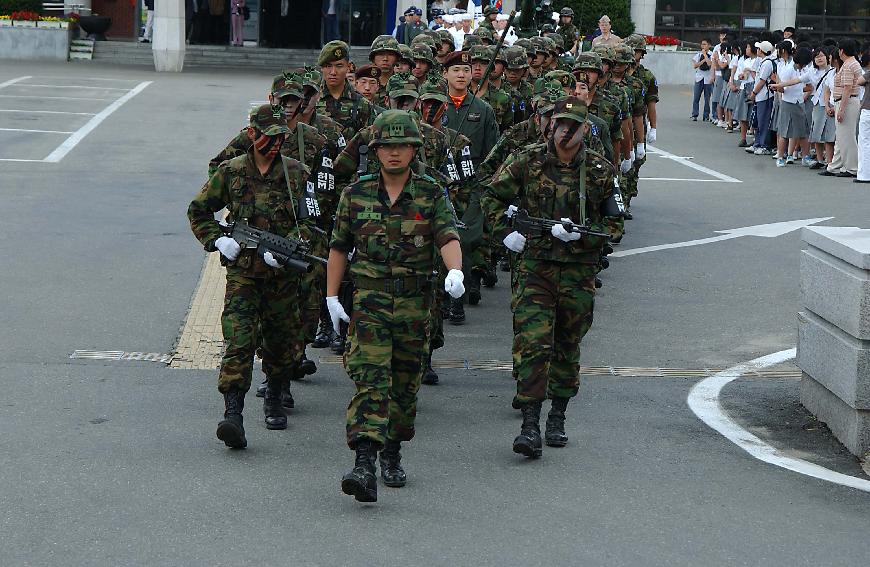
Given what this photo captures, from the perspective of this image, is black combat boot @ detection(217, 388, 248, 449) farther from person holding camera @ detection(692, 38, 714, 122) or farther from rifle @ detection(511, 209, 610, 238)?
person holding camera @ detection(692, 38, 714, 122)

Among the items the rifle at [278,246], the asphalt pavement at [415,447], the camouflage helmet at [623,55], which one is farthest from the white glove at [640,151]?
the rifle at [278,246]

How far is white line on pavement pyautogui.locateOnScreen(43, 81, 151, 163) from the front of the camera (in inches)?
830

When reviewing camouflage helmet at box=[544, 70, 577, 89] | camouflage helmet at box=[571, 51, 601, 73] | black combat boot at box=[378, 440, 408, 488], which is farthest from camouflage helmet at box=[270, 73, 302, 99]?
camouflage helmet at box=[571, 51, 601, 73]

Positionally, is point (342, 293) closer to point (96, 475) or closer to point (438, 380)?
point (438, 380)

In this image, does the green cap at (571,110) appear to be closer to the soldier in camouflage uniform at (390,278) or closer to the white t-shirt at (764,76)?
the soldier in camouflage uniform at (390,278)

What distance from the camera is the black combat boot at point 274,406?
329 inches

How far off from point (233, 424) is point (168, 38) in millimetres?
32479

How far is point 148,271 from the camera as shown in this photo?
43.3 ft

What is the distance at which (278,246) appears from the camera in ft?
25.6

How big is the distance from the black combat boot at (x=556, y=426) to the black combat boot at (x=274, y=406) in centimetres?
159

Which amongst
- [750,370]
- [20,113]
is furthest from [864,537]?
[20,113]

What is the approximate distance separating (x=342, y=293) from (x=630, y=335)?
2.59m

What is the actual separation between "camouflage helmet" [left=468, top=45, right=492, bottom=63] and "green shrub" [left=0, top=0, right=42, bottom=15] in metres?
33.1

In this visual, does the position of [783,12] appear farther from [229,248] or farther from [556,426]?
[229,248]
